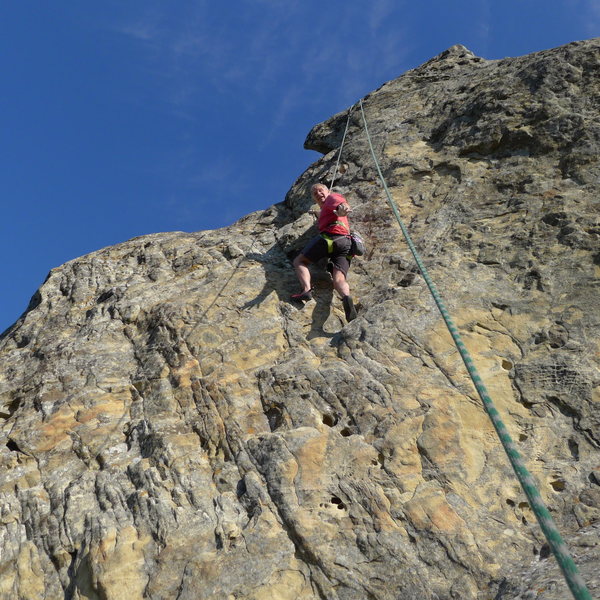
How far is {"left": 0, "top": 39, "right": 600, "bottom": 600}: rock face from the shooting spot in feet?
15.3

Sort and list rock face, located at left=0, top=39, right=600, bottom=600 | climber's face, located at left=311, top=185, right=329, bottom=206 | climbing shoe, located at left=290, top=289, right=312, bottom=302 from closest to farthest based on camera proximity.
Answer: rock face, located at left=0, top=39, right=600, bottom=600 → climbing shoe, located at left=290, top=289, right=312, bottom=302 → climber's face, located at left=311, top=185, right=329, bottom=206

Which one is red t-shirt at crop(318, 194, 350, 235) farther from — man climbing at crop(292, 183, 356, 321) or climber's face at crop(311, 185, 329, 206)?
climber's face at crop(311, 185, 329, 206)

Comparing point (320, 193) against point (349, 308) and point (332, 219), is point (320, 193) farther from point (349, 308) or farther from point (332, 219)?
point (349, 308)

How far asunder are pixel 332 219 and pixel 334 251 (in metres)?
0.47

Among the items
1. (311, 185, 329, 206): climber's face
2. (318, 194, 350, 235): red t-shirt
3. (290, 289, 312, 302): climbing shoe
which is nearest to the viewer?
(290, 289, 312, 302): climbing shoe

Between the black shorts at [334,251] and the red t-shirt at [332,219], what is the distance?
11 cm

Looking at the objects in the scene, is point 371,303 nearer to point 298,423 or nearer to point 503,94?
point 298,423

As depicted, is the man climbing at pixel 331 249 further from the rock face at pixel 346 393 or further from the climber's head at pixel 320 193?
the climber's head at pixel 320 193

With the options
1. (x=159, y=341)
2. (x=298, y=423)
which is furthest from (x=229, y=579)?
(x=159, y=341)

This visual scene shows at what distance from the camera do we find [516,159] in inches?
315

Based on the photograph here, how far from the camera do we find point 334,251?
737 cm

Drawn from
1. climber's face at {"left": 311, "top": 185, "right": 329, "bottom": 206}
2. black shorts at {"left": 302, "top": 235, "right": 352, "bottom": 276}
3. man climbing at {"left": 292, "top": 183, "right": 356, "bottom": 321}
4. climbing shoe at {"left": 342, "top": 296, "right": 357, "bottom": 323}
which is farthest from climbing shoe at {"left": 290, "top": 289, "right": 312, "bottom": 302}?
climber's face at {"left": 311, "top": 185, "right": 329, "bottom": 206}

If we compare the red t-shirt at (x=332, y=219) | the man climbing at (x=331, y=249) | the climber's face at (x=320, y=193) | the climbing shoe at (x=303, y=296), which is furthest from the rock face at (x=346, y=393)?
the red t-shirt at (x=332, y=219)

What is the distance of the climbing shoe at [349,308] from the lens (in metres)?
6.80
